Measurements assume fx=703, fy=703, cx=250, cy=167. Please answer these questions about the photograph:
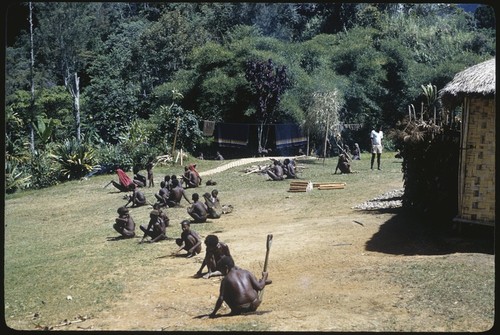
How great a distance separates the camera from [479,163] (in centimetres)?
1083

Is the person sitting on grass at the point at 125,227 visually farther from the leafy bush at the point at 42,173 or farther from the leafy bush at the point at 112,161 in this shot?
the leafy bush at the point at 112,161

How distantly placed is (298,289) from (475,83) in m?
4.23

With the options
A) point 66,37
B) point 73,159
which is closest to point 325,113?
point 73,159

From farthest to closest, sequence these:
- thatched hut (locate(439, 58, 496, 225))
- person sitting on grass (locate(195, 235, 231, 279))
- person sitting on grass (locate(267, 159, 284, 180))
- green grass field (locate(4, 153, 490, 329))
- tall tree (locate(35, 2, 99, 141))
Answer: tall tree (locate(35, 2, 99, 141)), person sitting on grass (locate(267, 159, 284, 180)), thatched hut (locate(439, 58, 496, 225)), green grass field (locate(4, 153, 490, 329)), person sitting on grass (locate(195, 235, 231, 279))

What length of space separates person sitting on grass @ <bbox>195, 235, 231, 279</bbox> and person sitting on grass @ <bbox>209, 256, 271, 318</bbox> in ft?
4.15

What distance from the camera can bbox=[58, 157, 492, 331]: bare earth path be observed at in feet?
25.1

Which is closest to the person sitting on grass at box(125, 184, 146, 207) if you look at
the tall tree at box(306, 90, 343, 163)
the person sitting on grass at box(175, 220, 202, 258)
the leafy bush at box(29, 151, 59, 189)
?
the person sitting on grass at box(175, 220, 202, 258)

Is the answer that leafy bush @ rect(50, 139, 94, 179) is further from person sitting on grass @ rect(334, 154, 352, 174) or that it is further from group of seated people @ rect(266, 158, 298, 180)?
person sitting on grass @ rect(334, 154, 352, 174)

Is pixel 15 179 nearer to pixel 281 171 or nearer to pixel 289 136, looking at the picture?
pixel 281 171

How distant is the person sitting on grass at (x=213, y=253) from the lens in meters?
9.16

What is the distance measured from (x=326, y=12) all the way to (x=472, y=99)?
2709cm

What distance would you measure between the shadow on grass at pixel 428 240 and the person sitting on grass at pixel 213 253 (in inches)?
104

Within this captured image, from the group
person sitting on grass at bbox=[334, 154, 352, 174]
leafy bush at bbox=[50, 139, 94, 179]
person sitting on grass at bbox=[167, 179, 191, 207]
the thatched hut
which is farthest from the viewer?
leafy bush at bbox=[50, 139, 94, 179]

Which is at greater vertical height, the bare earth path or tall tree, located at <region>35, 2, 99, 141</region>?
tall tree, located at <region>35, 2, 99, 141</region>
